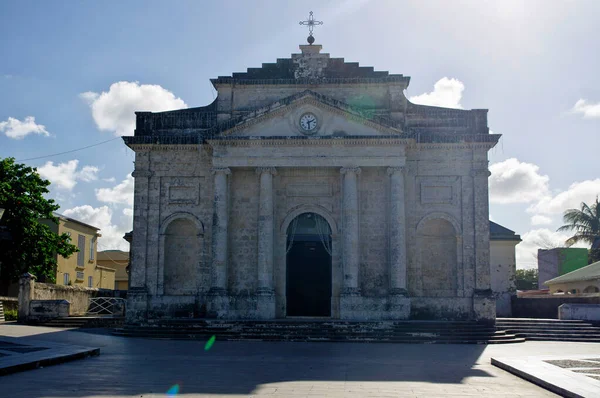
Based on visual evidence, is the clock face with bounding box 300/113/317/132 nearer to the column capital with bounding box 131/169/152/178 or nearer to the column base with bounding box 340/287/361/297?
the column base with bounding box 340/287/361/297

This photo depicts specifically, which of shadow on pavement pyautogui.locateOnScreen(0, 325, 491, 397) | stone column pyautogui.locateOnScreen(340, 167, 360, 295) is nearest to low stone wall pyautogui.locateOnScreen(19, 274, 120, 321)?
shadow on pavement pyautogui.locateOnScreen(0, 325, 491, 397)

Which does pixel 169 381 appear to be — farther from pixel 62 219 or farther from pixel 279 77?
pixel 62 219

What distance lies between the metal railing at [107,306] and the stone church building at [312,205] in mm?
5874

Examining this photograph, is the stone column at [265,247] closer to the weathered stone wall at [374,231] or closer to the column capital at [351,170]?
the column capital at [351,170]

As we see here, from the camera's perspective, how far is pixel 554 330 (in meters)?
25.8

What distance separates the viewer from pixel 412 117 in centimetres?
2938

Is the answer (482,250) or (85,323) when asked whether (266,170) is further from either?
(85,323)

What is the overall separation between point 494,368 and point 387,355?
11.2ft

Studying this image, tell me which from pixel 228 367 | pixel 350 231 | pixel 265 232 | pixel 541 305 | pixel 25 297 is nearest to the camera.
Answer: pixel 228 367

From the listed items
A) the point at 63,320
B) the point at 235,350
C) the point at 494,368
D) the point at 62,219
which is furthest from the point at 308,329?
the point at 62,219

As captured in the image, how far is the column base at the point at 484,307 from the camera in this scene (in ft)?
89.4

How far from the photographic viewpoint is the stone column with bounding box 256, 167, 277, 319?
27062 mm

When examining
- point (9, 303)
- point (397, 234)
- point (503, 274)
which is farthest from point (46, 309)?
point (503, 274)

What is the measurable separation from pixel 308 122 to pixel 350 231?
4.85 meters
